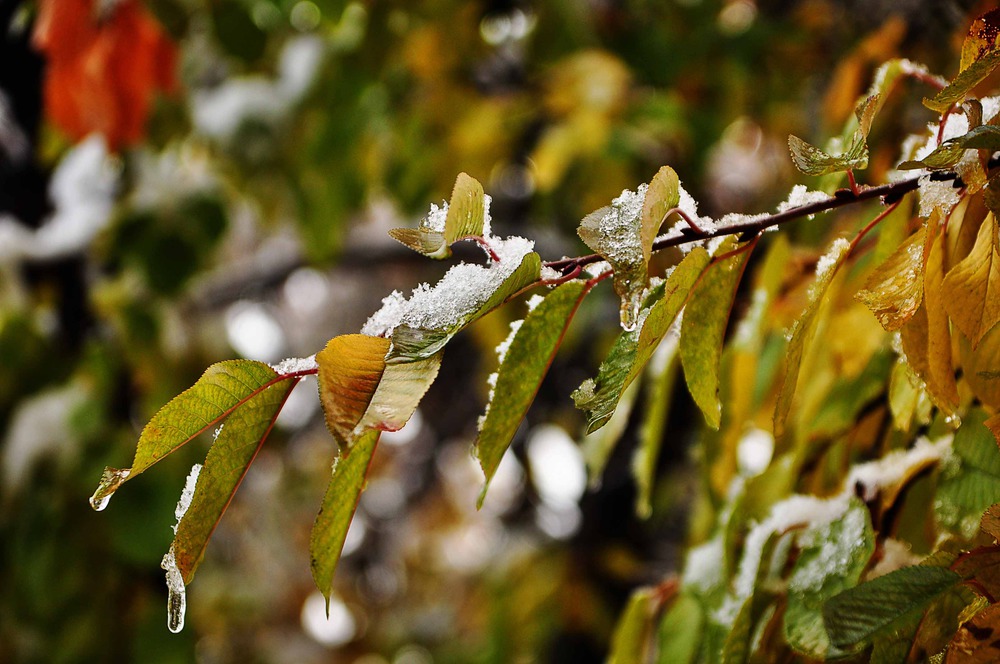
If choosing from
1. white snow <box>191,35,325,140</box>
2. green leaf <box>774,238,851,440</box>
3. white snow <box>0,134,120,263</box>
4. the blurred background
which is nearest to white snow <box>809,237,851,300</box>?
green leaf <box>774,238,851,440</box>

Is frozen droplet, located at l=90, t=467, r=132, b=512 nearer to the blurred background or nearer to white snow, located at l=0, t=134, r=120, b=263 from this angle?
the blurred background

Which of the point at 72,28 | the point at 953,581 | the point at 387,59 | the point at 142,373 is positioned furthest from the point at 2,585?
the point at 953,581

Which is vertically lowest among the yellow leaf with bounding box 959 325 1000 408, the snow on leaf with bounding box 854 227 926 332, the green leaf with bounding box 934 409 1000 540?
the green leaf with bounding box 934 409 1000 540

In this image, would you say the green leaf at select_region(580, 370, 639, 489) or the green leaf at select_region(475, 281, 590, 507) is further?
the green leaf at select_region(580, 370, 639, 489)

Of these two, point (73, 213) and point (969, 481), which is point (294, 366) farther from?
point (73, 213)

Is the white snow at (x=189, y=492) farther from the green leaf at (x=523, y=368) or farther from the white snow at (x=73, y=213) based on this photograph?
the white snow at (x=73, y=213)

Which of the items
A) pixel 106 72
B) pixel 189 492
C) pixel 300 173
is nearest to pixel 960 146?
pixel 189 492

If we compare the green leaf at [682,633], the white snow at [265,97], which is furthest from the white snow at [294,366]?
the white snow at [265,97]
